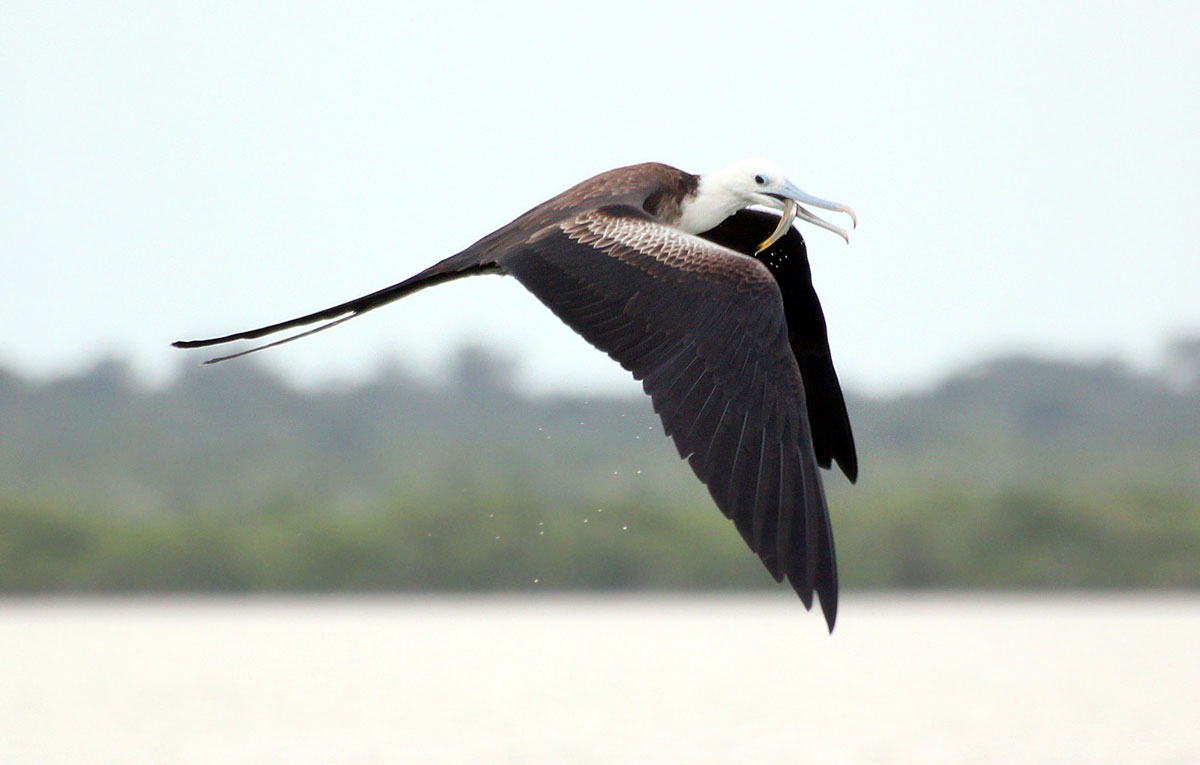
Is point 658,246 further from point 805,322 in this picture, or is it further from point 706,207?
point 805,322

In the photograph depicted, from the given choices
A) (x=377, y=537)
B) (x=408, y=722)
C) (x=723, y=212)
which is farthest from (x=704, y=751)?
(x=377, y=537)

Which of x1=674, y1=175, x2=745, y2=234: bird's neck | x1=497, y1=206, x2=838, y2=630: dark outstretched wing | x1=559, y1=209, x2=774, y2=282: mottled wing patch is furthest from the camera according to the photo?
x1=674, y1=175, x2=745, y2=234: bird's neck

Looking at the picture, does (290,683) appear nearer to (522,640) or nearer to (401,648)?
(401,648)

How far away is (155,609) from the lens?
27.0 m

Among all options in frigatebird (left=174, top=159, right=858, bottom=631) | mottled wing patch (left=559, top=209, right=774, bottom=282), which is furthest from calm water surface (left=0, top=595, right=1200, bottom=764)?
mottled wing patch (left=559, top=209, right=774, bottom=282)

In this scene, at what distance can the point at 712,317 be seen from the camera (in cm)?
630

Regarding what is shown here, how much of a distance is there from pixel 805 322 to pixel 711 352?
1292 millimetres

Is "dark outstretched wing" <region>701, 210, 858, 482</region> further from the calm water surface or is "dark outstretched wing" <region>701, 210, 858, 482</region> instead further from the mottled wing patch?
the calm water surface

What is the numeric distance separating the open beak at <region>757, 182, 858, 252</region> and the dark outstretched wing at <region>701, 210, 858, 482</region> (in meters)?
0.12

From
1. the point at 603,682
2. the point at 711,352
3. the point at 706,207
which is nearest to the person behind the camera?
the point at 711,352

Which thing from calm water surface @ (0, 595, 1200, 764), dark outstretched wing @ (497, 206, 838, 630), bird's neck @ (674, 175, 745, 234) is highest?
bird's neck @ (674, 175, 745, 234)

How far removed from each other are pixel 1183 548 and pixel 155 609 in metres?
13.2

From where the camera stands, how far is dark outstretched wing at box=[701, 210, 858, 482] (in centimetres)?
741

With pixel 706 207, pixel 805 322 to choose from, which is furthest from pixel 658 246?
pixel 805 322
